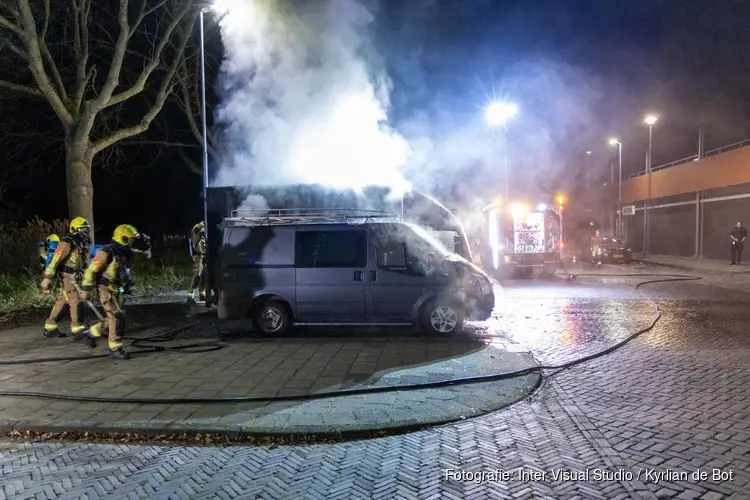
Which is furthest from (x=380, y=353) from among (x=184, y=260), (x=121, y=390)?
(x=184, y=260)

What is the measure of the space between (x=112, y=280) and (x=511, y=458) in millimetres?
5756

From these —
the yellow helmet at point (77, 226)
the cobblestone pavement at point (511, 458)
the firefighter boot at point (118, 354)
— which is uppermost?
the yellow helmet at point (77, 226)

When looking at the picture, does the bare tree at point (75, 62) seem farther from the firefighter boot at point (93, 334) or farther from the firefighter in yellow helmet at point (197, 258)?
the firefighter boot at point (93, 334)

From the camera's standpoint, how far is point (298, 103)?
37.1 feet

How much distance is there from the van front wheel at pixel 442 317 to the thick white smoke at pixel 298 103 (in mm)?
3358

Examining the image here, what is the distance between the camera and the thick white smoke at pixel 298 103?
1081 centimetres

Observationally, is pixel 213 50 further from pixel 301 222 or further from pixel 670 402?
pixel 670 402

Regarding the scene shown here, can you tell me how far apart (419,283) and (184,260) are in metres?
17.3

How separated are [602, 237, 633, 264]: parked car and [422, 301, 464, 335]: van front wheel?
20133mm

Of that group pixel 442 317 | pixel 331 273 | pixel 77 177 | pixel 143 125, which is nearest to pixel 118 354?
pixel 331 273

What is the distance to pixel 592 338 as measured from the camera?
8.35 m

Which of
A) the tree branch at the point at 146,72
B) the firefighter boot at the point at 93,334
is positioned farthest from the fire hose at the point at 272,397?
the tree branch at the point at 146,72

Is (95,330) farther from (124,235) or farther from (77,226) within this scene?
(77,226)

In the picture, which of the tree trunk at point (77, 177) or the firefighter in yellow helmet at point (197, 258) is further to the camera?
the tree trunk at point (77, 177)
